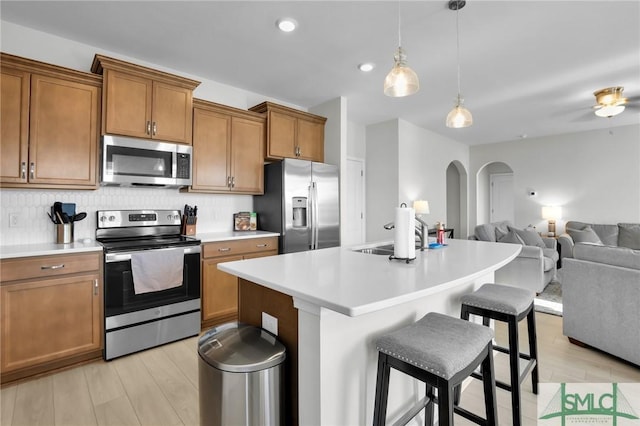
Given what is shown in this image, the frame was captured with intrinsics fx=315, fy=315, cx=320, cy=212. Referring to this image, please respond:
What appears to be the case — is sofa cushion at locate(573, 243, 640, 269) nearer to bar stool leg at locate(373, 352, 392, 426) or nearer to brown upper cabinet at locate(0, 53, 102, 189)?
bar stool leg at locate(373, 352, 392, 426)

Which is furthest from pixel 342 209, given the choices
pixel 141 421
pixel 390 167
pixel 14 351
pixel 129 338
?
pixel 14 351

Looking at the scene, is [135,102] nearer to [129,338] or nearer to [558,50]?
[129,338]

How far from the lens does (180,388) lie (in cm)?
210

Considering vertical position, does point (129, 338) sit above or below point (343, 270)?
below

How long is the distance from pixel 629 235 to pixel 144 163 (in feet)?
24.1

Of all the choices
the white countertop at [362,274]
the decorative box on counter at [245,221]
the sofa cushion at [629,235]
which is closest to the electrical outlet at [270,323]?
the white countertop at [362,274]

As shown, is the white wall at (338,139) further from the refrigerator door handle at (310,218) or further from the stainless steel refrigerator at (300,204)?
the refrigerator door handle at (310,218)

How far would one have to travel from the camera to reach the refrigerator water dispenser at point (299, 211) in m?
3.67

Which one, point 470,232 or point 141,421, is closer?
point 141,421

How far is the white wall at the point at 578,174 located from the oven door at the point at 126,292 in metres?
7.24

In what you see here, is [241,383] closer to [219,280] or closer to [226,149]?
[219,280]

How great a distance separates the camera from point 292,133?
396 centimetres

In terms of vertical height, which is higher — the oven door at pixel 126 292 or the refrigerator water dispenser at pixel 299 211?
the refrigerator water dispenser at pixel 299 211

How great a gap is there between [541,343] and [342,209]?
8.21 feet
